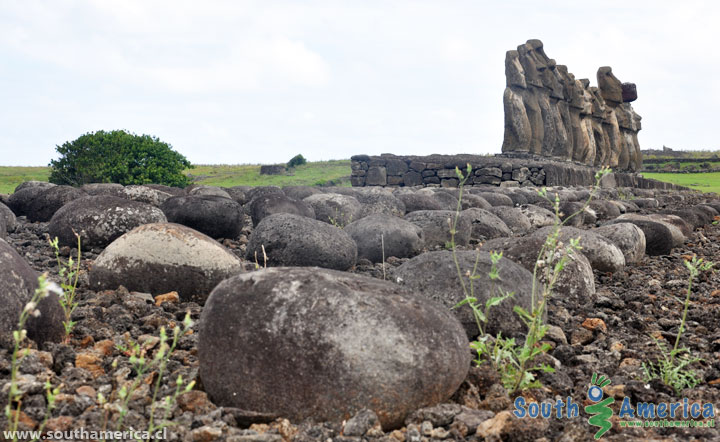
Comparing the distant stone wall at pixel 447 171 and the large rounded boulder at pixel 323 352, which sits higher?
the distant stone wall at pixel 447 171

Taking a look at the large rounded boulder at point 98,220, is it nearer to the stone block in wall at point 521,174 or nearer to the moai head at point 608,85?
the stone block in wall at point 521,174

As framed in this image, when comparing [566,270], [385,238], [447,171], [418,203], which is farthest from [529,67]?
[566,270]

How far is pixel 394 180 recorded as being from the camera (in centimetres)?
1981

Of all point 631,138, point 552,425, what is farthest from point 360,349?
point 631,138

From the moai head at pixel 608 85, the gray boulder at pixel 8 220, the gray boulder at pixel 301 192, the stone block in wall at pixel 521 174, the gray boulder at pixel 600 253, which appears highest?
the moai head at pixel 608 85

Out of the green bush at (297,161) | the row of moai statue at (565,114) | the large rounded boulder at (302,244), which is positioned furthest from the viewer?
the green bush at (297,161)

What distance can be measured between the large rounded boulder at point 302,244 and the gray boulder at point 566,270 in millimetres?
1514

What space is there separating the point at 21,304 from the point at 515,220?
8825 mm

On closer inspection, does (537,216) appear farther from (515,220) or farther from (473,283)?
(473,283)

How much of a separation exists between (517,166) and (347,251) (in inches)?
534

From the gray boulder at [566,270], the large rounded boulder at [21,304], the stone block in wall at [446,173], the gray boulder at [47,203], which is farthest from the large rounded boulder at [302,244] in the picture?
the stone block in wall at [446,173]

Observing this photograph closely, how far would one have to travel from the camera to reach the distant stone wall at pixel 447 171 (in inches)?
738

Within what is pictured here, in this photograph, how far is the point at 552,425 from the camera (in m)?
2.98

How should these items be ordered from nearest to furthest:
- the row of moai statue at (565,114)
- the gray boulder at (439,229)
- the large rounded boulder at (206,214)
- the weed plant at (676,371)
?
the weed plant at (676,371), the large rounded boulder at (206,214), the gray boulder at (439,229), the row of moai statue at (565,114)
